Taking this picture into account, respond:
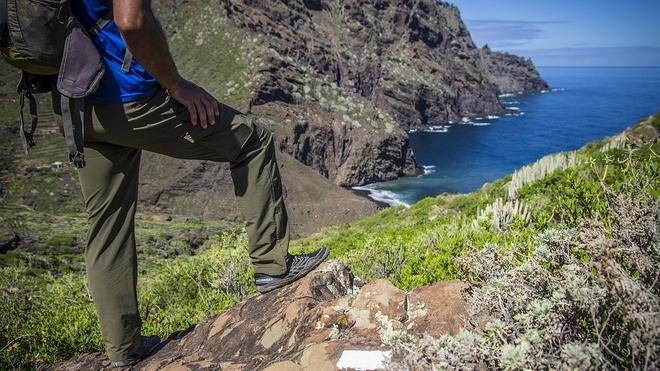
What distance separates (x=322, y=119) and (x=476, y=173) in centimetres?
3386

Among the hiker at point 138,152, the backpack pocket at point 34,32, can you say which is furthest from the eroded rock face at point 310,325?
the backpack pocket at point 34,32

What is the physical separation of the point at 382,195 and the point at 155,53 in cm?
9239

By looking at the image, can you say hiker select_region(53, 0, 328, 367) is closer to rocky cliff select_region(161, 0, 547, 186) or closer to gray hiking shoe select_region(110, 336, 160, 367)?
gray hiking shoe select_region(110, 336, 160, 367)

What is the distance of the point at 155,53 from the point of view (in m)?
2.93

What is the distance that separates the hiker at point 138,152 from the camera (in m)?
3.04

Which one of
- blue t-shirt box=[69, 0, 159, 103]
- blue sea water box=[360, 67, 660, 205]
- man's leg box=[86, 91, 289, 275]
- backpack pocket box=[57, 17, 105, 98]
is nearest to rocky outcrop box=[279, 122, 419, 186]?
blue sea water box=[360, 67, 660, 205]

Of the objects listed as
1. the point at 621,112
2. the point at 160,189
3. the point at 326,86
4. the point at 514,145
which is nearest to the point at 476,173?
the point at 514,145

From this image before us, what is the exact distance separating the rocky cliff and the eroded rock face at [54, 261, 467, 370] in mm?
89329

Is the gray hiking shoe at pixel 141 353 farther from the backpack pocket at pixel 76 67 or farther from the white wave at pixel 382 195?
the white wave at pixel 382 195

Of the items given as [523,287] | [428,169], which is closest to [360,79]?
[428,169]

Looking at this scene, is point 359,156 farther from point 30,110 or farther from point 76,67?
point 76,67

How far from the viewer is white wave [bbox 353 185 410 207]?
88.2 meters

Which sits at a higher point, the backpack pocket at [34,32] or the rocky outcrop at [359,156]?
the backpack pocket at [34,32]

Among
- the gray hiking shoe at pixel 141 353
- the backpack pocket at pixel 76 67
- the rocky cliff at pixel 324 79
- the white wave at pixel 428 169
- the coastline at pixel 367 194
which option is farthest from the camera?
the white wave at pixel 428 169
